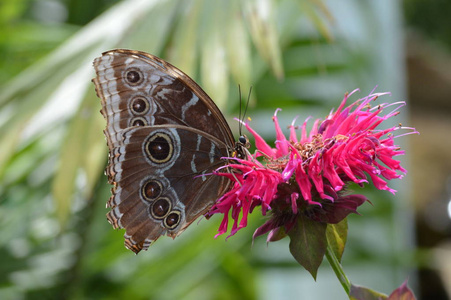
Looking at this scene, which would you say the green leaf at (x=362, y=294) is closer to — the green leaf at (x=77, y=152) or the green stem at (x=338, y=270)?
the green stem at (x=338, y=270)

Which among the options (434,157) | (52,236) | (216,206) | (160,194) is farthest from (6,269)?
(434,157)

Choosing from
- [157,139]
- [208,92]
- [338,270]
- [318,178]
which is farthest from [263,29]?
[338,270]

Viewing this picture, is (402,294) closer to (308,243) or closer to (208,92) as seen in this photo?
(308,243)

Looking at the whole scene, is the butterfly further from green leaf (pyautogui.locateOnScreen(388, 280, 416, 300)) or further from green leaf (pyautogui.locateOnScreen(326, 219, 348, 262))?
green leaf (pyautogui.locateOnScreen(388, 280, 416, 300))

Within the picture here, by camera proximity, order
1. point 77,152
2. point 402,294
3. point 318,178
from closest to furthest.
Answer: point 402,294 → point 318,178 → point 77,152

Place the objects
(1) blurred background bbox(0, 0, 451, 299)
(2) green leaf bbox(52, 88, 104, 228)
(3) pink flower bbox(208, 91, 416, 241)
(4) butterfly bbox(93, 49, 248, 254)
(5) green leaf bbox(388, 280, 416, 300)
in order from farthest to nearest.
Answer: (1) blurred background bbox(0, 0, 451, 299) → (2) green leaf bbox(52, 88, 104, 228) → (4) butterfly bbox(93, 49, 248, 254) → (3) pink flower bbox(208, 91, 416, 241) → (5) green leaf bbox(388, 280, 416, 300)

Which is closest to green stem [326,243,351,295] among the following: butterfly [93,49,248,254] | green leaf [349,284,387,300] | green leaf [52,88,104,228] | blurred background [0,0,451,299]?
green leaf [349,284,387,300]
